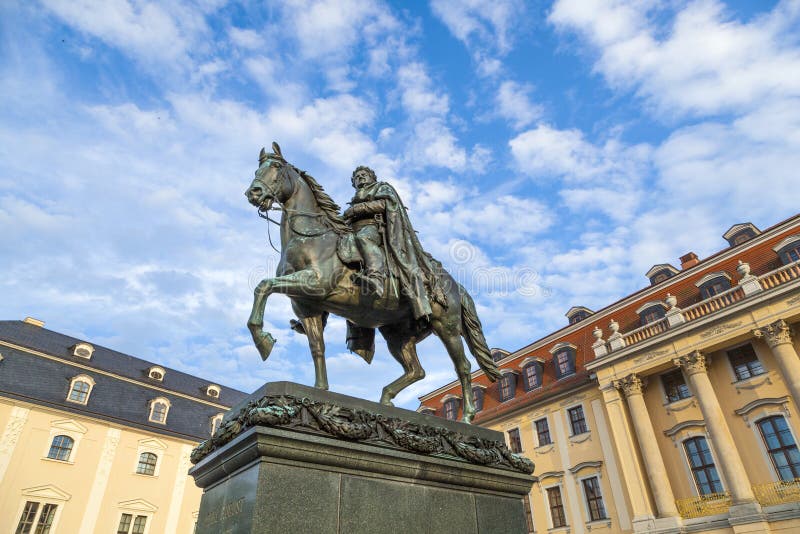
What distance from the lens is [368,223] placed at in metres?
7.07

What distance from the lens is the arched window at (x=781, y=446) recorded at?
21828 mm

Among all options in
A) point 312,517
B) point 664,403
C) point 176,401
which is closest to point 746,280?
point 664,403

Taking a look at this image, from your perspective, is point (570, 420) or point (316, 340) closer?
point (316, 340)

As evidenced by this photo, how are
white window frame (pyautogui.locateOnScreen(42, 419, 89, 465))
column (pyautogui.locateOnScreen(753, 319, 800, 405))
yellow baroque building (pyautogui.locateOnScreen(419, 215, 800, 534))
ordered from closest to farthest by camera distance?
column (pyautogui.locateOnScreen(753, 319, 800, 405))
yellow baroque building (pyautogui.locateOnScreen(419, 215, 800, 534))
white window frame (pyautogui.locateOnScreen(42, 419, 89, 465))

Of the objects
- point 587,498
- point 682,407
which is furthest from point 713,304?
point 587,498

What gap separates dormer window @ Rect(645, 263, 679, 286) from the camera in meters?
32.2

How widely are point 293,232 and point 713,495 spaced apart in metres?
26.2

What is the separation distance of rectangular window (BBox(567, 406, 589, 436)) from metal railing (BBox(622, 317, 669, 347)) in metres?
5.17

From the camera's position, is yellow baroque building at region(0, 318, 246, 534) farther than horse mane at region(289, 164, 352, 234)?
Yes

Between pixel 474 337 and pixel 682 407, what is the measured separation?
2414 centimetres

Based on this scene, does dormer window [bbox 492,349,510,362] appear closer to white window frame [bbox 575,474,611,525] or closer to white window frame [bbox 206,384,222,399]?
white window frame [bbox 575,474,611,525]

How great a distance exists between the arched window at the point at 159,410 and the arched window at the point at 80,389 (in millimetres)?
4299

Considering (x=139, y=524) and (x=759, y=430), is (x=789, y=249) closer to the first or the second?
(x=759, y=430)

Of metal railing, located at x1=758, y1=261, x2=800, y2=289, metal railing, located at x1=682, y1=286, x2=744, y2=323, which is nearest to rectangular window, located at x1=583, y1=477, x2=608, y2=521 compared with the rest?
metal railing, located at x1=682, y1=286, x2=744, y2=323
